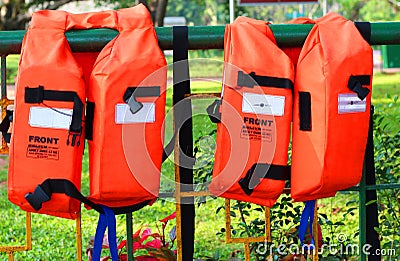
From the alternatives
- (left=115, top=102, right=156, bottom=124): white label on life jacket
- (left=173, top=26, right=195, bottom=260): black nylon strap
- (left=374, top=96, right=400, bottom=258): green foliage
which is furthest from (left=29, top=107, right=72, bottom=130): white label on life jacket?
(left=374, top=96, right=400, bottom=258): green foliage

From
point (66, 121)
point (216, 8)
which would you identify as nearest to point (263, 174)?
point (66, 121)

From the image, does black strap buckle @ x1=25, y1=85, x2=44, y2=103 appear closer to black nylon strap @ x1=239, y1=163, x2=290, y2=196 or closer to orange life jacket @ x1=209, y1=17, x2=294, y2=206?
orange life jacket @ x1=209, y1=17, x2=294, y2=206

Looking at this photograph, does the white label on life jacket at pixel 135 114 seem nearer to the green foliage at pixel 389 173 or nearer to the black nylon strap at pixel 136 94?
the black nylon strap at pixel 136 94

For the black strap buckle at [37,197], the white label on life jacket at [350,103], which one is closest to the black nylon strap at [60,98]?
the black strap buckle at [37,197]

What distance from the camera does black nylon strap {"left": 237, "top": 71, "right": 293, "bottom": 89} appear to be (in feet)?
9.65

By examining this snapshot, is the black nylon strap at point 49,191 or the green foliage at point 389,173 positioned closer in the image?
the black nylon strap at point 49,191

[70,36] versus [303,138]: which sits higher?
[70,36]

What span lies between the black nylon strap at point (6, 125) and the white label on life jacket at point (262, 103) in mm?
877

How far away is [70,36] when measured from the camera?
298cm

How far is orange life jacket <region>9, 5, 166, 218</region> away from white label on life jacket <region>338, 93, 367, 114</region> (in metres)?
0.63

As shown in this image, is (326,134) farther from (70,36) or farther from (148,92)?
(70,36)

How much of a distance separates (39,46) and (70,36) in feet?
0.47

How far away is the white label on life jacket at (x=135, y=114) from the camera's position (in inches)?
113

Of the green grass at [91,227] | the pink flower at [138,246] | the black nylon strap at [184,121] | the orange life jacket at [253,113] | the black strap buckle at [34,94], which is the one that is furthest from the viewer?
the green grass at [91,227]
